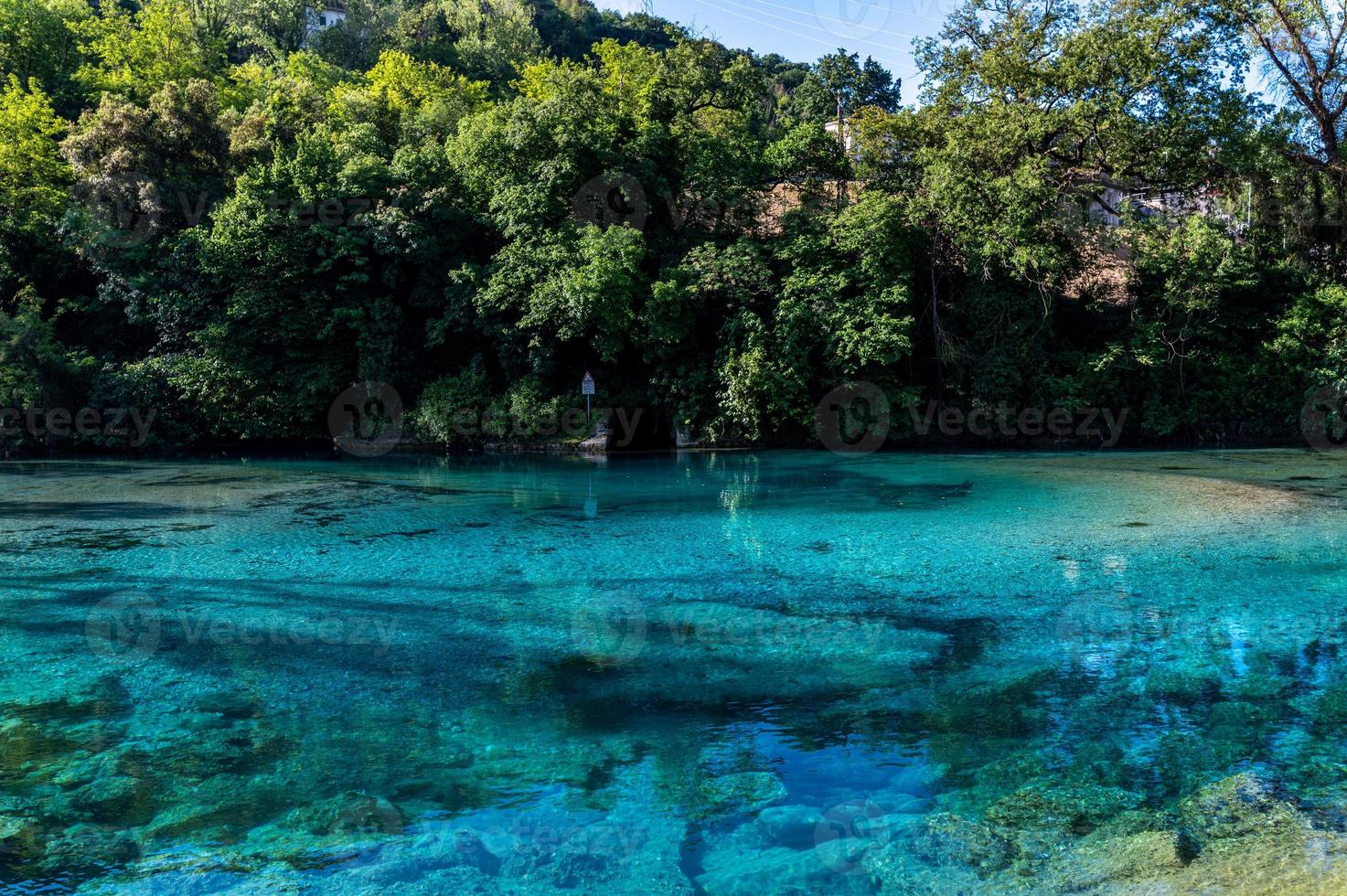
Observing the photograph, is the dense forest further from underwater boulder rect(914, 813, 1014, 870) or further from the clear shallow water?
underwater boulder rect(914, 813, 1014, 870)

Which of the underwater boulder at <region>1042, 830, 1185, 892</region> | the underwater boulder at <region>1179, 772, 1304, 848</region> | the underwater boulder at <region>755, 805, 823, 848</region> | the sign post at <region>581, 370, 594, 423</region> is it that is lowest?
the underwater boulder at <region>755, 805, 823, 848</region>

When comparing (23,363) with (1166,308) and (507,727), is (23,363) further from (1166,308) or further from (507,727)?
(1166,308)

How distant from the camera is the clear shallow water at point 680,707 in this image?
14.0 feet

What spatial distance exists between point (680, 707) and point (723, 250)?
65.0 ft

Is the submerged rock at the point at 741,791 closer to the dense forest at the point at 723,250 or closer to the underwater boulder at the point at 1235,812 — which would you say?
the underwater boulder at the point at 1235,812

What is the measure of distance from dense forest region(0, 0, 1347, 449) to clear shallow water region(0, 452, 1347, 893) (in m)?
11.4

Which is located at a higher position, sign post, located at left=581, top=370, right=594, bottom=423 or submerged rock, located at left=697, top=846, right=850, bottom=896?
sign post, located at left=581, top=370, right=594, bottom=423

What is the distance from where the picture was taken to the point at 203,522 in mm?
13398

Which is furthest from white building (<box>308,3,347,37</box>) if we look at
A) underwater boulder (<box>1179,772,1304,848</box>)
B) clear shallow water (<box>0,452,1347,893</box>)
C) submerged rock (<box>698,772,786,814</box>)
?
underwater boulder (<box>1179,772,1304,848</box>)

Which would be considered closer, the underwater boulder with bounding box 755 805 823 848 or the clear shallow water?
the clear shallow water

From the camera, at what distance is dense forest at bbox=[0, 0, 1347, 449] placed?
22969 mm

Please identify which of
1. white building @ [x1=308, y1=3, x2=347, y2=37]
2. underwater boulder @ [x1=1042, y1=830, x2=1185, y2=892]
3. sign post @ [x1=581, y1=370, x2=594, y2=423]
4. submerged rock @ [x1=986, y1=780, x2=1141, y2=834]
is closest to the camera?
underwater boulder @ [x1=1042, y1=830, x2=1185, y2=892]

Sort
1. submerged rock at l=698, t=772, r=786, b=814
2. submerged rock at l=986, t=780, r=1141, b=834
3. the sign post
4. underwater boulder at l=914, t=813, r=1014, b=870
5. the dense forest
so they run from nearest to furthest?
underwater boulder at l=914, t=813, r=1014, b=870 < submerged rock at l=986, t=780, r=1141, b=834 < submerged rock at l=698, t=772, r=786, b=814 < the dense forest < the sign post

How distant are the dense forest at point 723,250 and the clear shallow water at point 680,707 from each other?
11.4m
